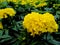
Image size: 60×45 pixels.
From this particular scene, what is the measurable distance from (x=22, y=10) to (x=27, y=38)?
722 mm

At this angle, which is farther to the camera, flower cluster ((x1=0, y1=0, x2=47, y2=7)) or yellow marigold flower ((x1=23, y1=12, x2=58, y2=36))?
flower cluster ((x1=0, y1=0, x2=47, y2=7))

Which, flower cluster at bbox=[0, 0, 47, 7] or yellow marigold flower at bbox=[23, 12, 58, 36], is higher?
flower cluster at bbox=[0, 0, 47, 7]

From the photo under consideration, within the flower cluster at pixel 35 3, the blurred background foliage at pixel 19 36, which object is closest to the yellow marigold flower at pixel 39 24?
the blurred background foliage at pixel 19 36

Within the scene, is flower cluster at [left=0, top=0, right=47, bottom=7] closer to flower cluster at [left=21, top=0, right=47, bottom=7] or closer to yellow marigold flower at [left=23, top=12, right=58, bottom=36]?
flower cluster at [left=21, top=0, right=47, bottom=7]

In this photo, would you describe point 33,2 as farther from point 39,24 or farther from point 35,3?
point 39,24

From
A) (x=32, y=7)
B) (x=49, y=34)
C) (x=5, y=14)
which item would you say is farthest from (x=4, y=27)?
(x=32, y=7)

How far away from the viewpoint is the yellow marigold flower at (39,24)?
222 centimetres

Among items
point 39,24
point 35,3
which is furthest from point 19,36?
point 35,3

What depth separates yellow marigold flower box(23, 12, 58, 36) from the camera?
2219 millimetres

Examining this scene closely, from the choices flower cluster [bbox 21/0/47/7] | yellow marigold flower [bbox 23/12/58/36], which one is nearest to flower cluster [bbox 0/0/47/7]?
flower cluster [bbox 21/0/47/7]

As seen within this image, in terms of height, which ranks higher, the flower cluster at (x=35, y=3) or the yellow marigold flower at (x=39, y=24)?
the flower cluster at (x=35, y=3)

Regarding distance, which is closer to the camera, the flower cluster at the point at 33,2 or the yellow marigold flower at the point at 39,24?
the yellow marigold flower at the point at 39,24

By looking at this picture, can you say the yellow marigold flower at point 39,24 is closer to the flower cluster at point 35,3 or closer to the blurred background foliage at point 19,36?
the blurred background foliage at point 19,36

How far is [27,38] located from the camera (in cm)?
219
